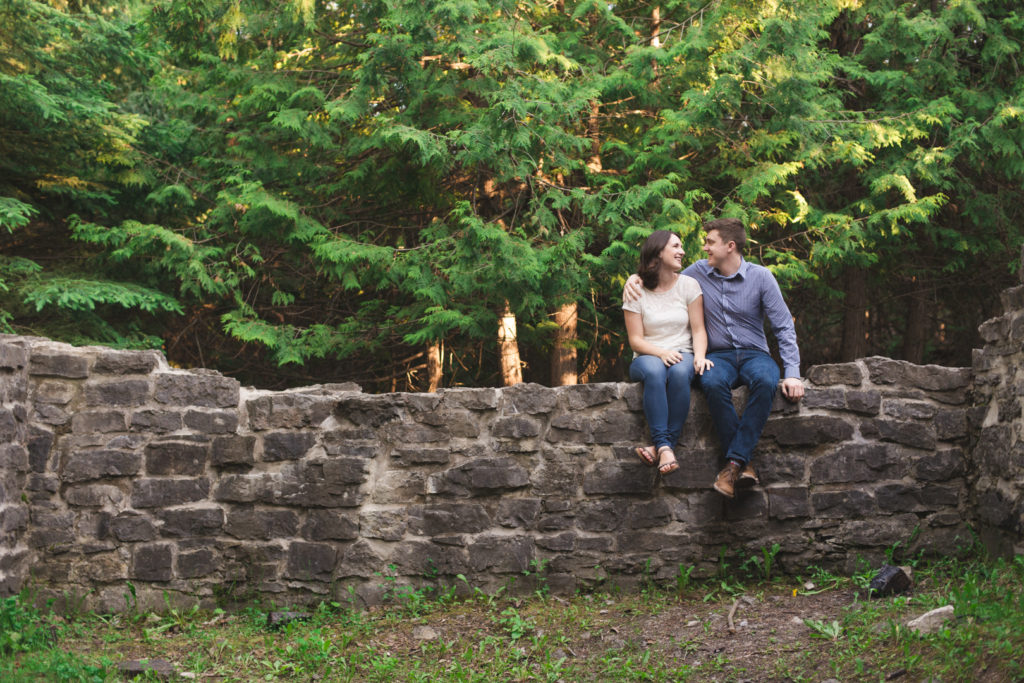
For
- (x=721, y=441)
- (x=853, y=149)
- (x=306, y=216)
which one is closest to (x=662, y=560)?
(x=721, y=441)

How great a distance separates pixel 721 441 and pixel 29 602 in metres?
3.69

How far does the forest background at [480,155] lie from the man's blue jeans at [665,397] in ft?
7.18

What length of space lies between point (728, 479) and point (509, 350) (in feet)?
12.2

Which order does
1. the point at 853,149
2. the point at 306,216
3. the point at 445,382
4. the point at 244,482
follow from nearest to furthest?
the point at 244,482 < the point at 853,149 < the point at 306,216 < the point at 445,382

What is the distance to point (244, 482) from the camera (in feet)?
14.6

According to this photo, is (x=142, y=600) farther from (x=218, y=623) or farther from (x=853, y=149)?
(x=853, y=149)

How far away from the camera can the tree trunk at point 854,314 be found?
8.79 meters

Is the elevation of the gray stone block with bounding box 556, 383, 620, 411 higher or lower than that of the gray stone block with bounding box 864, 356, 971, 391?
lower

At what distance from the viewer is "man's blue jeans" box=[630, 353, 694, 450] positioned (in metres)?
4.32

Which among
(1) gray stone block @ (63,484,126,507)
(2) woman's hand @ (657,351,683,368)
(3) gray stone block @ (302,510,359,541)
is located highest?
(2) woman's hand @ (657,351,683,368)

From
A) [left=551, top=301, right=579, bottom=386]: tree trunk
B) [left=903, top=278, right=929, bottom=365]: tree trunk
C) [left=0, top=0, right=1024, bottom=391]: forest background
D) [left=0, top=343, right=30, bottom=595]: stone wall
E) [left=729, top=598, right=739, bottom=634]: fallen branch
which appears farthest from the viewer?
[left=903, top=278, right=929, bottom=365]: tree trunk

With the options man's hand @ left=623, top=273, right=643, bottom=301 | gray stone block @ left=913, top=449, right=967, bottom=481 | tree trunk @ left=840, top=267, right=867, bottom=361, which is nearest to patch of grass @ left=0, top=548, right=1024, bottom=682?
gray stone block @ left=913, top=449, right=967, bottom=481

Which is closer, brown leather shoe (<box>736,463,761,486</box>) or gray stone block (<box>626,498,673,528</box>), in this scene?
brown leather shoe (<box>736,463,761,486</box>)

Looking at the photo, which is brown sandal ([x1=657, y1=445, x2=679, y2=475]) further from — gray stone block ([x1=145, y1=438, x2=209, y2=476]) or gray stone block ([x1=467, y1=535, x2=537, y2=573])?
gray stone block ([x1=145, y1=438, x2=209, y2=476])
